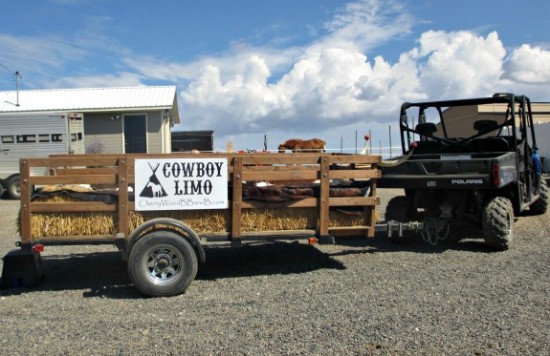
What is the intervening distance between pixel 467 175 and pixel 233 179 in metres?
3.40

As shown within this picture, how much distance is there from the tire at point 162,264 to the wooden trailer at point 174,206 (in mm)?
11

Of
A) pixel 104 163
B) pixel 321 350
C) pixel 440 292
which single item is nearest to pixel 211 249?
pixel 104 163

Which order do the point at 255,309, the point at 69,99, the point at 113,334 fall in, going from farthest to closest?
the point at 69,99 < the point at 255,309 < the point at 113,334

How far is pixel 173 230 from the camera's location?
5.80 metres

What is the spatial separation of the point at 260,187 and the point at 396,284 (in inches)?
75.9

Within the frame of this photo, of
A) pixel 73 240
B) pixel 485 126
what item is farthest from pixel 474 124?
pixel 73 240

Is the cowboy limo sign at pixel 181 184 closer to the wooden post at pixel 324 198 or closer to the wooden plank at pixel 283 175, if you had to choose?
the wooden plank at pixel 283 175

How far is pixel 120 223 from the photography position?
5777 millimetres

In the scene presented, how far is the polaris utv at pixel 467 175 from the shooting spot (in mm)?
7352

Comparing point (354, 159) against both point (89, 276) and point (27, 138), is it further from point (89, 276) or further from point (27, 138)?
point (27, 138)

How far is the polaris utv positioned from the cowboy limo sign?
248 centimetres

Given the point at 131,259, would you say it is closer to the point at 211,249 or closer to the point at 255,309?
the point at 255,309

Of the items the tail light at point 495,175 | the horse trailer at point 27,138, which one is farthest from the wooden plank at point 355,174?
the horse trailer at point 27,138

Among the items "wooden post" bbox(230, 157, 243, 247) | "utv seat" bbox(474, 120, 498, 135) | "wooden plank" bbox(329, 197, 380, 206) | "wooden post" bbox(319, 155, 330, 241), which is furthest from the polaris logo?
"wooden post" bbox(230, 157, 243, 247)
